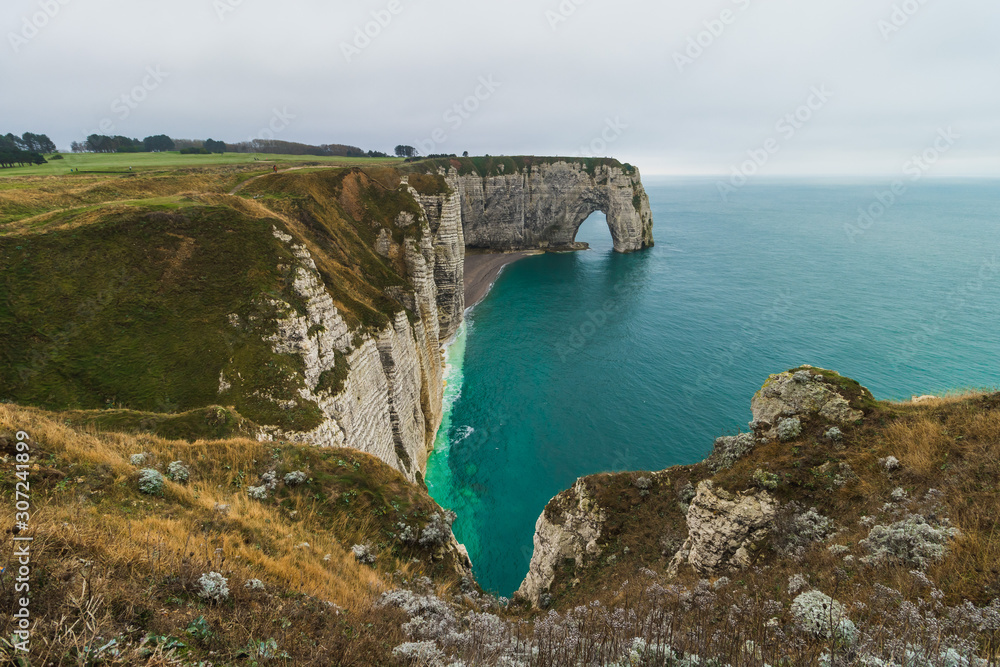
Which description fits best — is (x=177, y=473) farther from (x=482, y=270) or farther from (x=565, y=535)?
(x=482, y=270)

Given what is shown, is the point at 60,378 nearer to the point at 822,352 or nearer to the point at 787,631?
the point at 787,631

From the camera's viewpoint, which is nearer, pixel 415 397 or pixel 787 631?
pixel 787 631

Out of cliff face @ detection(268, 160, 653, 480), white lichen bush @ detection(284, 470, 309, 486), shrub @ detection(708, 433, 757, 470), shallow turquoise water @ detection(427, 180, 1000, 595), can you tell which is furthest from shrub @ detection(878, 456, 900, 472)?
shallow turquoise water @ detection(427, 180, 1000, 595)

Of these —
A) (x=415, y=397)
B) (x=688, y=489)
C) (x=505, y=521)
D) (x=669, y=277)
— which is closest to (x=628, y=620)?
(x=688, y=489)

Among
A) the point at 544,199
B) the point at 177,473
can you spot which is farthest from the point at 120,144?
the point at 177,473

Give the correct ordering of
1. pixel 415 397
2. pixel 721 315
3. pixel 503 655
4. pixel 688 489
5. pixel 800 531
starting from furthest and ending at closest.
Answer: pixel 721 315 < pixel 415 397 < pixel 688 489 < pixel 800 531 < pixel 503 655

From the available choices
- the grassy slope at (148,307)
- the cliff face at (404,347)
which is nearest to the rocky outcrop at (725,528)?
the cliff face at (404,347)

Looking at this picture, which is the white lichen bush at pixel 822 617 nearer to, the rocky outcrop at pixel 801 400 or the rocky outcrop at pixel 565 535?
the rocky outcrop at pixel 801 400
